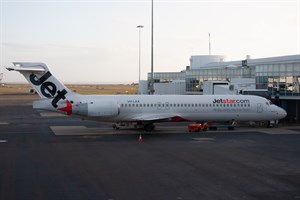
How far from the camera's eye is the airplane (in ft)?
113

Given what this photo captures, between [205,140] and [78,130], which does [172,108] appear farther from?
[78,130]

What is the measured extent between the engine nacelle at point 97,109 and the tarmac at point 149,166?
174 centimetres

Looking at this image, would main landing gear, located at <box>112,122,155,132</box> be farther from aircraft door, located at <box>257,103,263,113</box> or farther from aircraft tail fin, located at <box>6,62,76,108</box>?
aircraft door, located at <box>257,103,263,113</box>

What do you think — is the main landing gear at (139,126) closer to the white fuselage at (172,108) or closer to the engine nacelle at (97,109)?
the white fuselage at (172,108)

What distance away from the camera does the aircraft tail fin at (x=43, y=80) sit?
33906 millimetres

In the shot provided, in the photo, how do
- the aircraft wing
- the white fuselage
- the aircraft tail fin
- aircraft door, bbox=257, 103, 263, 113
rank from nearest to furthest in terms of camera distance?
the aircraft tail fin, the white fuselage, the aircraft wing, aircraft door, bbox=257, 103, 263, 113

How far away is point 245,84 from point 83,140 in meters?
25.9

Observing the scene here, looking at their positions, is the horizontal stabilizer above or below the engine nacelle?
above

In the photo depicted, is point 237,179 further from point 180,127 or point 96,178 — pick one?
point 180,127

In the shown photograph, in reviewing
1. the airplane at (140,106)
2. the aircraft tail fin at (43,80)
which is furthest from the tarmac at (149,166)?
the aircraft tail fin at (43,80)

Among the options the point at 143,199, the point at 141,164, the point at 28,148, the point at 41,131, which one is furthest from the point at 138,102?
the point at 143,199

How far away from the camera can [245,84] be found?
165 feet

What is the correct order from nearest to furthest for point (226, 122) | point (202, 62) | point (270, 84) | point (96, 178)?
point (96, 178)
point (226, 122)
point (270, 84)
point (202, 62)

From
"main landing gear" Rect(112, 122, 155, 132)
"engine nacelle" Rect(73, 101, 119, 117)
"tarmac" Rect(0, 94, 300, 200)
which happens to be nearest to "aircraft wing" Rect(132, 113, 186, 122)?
"main landing gear" Rect(112, 122, 155, 132)
